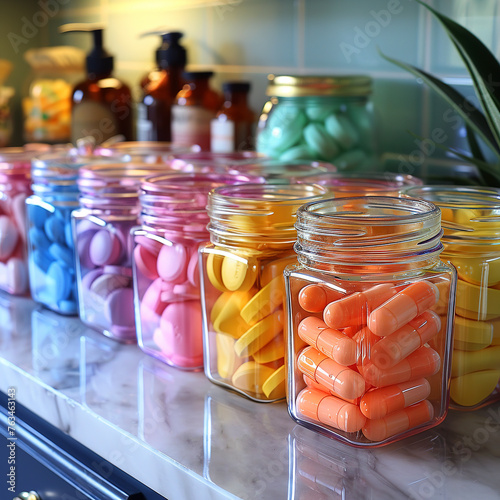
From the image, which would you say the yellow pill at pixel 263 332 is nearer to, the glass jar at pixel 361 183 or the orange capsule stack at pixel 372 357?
the orange capsule stack at pixel 372 357

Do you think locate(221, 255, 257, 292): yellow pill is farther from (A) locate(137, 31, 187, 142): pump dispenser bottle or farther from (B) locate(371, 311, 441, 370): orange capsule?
(A) locate(137, 31, 187, 142): pump dispenser bottle

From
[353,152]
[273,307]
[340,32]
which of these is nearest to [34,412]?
[273,307]

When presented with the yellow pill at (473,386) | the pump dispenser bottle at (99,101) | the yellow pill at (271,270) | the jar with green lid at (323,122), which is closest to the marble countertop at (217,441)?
the yellow pill at (473,386)

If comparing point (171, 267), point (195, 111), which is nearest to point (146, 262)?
point (171, 267)

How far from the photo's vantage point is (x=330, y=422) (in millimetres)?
534

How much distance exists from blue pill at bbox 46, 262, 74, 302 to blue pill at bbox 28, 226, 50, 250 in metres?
0.03

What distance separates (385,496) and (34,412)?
365mm

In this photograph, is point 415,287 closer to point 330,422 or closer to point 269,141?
point 330,422

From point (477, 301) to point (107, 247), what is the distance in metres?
0.40

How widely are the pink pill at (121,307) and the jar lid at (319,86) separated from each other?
347 mm

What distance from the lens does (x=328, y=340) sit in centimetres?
52

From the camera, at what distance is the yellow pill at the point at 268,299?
1.93 feet

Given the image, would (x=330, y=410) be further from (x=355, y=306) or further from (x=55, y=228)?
(x=55, y=228)

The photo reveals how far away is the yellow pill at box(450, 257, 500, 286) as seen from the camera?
0.56 meters
